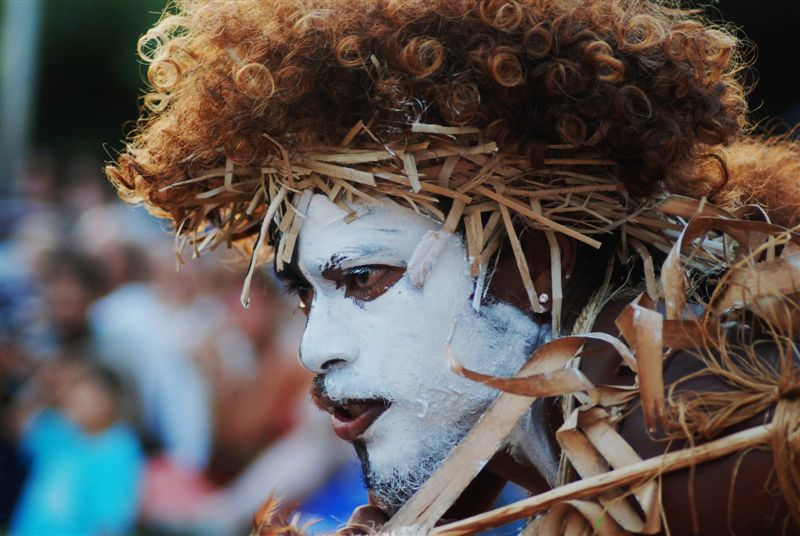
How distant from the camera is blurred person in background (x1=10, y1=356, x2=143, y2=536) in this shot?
465cm

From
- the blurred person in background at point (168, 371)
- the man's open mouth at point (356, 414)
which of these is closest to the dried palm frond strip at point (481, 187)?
the man's open mouth at point (356, 414)

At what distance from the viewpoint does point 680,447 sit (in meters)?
1.72

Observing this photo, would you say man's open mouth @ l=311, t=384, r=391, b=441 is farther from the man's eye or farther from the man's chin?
the man's eye

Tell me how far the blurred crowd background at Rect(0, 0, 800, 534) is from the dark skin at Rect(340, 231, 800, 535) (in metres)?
2.18

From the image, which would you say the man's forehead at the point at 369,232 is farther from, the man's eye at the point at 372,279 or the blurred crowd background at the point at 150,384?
the blurred crowd background at the point at 150,384

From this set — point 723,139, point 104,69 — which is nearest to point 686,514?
point 723,139

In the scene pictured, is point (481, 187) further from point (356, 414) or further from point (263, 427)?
point (263, 427)

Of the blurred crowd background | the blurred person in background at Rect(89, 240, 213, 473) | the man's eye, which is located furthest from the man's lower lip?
the blurred person in background at Rect(89, 240, 213, 473)

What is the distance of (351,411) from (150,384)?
277 cm

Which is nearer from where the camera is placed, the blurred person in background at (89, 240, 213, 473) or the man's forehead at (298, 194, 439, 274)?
the man's forehead at (298, 194, 439, 274)

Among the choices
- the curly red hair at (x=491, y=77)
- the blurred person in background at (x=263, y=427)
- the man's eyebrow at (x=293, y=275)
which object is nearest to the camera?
the curly red hair at (x=491, y=77)

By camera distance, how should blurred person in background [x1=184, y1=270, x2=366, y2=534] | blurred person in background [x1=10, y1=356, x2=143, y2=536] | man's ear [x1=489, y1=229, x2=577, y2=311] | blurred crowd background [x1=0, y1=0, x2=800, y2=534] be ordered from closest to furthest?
man's ear [x1=489, y1=229, x2=577, y2=311], blurred person in background [x1=184, y1=270, x2=366, y2=534], blurred crowd background [x1=0, y1=0, x2=800, y2=534], blurred person in background [x1=10, y1=356, x2=143, y2=536]

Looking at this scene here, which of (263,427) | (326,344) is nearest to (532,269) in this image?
(326,344)

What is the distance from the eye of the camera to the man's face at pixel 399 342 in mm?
2098
